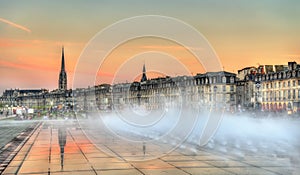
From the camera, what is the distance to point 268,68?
553 feet

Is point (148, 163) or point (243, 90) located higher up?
point (243, 90)

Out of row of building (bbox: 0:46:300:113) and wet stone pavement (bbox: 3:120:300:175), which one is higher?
row of building (bbox: 0:46:300:113)

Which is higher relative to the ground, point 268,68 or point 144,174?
point 268,68

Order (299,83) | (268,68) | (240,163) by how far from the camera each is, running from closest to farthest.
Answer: (240,163), (299,83), (268,68)

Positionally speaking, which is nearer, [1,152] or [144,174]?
[144,174]

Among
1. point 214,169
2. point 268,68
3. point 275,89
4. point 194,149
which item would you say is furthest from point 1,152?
point 268,68

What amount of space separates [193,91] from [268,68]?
131ft

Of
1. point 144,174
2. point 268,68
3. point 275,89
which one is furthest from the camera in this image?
point 268,68

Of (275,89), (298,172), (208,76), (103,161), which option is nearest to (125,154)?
(103,161)

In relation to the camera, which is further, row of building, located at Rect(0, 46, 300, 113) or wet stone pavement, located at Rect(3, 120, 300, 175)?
row of building, located at Rect(0, 46, 300, 113)

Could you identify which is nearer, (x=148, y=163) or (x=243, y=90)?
(x=148, y=163)

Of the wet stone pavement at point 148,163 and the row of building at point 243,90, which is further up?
the row of building at point 243,90

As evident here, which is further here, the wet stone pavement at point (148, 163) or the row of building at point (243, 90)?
the row of building at point (243, 90)

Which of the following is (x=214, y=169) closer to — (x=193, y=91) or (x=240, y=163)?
(x=240, y=163)
